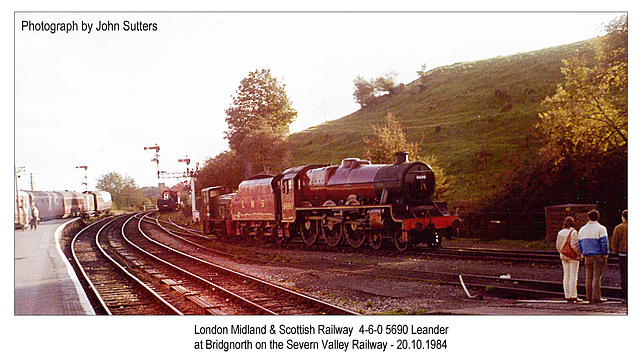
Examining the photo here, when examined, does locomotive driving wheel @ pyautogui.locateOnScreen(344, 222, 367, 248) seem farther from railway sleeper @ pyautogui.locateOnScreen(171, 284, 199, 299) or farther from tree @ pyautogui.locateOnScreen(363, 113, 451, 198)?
railway sleeper @ pyautogui.locateOnScreen(171, 284, 199, 299)

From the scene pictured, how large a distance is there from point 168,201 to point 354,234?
139ft

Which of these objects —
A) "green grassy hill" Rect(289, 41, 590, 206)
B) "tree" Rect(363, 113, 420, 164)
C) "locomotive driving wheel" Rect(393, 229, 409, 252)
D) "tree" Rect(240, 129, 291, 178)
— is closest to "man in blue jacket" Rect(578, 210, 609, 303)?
"locomotive driving wheel" Rect(393, 229, 409, 252)

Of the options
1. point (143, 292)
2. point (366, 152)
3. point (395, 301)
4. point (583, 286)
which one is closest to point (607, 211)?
point (583, 286)

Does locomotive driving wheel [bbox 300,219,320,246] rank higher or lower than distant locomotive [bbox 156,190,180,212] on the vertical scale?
lower

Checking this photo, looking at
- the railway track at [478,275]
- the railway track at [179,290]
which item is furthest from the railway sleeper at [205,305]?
the railway track at [478,275]

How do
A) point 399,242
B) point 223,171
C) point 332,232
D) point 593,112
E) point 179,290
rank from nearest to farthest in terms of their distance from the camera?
point 179,290 < point 593,112 < point 399,242 < point 332,232 < point 223,171

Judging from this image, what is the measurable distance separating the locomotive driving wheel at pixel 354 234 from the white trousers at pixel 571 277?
32.2 ft

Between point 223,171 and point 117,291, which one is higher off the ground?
point 223,171

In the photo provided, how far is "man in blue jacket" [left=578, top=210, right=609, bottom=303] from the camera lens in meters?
9.91

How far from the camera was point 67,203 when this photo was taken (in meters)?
34.7

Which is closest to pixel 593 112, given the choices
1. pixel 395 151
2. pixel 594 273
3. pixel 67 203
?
pixel 594 273

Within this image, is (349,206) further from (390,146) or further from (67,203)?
(67,203)

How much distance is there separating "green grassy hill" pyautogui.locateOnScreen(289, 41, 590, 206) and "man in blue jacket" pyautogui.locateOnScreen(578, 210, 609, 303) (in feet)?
41.0

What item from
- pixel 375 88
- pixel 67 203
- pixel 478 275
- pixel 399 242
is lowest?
pixel 478 275
